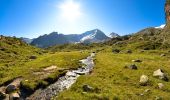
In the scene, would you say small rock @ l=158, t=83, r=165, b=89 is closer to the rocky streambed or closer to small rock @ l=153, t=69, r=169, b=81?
small rock @ l=153, t=69, r=169, b=81

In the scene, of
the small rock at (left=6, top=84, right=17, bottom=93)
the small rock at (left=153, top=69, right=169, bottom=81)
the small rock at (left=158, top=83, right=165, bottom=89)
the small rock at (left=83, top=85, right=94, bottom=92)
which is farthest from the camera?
the small rock at (left=153, top=69, right=169, bottom=81)

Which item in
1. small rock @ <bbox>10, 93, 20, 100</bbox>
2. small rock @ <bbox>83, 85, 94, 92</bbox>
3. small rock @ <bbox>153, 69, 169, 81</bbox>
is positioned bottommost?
small rock @ <bbox>10, 93, 20, 100</bbox>

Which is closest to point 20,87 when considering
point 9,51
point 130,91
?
point 130,91

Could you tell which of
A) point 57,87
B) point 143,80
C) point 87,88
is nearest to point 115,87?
point 87,88

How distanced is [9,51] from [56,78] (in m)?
53.0

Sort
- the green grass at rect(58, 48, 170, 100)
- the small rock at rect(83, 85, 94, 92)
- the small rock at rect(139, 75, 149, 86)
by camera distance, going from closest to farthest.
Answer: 1. the green grass at rect(58, 48, 170, 100)
2. the small rock at rect(83, 85, 94, 92)
3. the small rock at rect(139, 75, 149, 86)

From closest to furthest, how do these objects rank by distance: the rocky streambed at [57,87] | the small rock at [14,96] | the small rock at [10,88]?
the small rock at [14,96] → the rocky streambed at [57,87] → the small rock at [10,88]

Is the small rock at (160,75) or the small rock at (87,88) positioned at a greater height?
the small rock at (160,75)

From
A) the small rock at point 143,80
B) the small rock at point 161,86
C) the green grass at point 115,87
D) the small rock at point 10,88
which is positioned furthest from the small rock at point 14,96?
the small rock at point 161,86

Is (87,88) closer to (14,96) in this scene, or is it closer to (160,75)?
(14,96)

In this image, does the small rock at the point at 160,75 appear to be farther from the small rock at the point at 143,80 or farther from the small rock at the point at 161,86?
the small rock at the point at 161,86

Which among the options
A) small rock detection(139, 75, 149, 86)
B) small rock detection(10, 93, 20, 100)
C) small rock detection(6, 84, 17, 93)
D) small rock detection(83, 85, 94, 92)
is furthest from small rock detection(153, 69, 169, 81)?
small rock detection(6, 84, 17, 93)

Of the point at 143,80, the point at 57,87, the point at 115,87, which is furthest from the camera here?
the point at 143,80

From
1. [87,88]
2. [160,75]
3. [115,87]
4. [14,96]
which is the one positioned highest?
[160,75]
